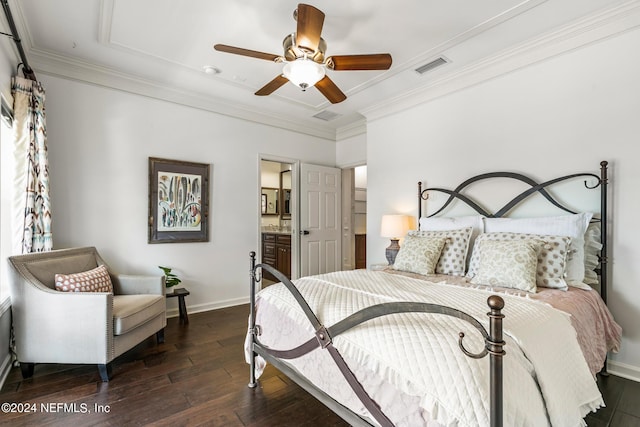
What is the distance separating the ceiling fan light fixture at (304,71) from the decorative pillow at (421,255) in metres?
1.72

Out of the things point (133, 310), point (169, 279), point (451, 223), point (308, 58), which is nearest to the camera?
point (308, 58)

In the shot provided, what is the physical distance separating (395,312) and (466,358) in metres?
0.29

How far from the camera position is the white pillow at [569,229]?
2.30 m

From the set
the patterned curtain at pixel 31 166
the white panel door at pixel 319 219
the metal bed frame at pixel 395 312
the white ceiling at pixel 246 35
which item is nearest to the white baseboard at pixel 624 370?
the metal bed frame at pixel 395 312

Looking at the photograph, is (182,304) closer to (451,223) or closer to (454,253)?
(454,253)

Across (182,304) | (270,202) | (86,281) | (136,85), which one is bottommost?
(182,304)

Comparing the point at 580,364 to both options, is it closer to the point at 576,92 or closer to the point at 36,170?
the point at 576,92

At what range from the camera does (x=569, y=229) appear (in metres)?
2.40

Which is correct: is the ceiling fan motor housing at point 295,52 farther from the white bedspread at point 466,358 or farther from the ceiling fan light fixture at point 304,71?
the white bedspread at point 466,358

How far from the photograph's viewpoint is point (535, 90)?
112 inches

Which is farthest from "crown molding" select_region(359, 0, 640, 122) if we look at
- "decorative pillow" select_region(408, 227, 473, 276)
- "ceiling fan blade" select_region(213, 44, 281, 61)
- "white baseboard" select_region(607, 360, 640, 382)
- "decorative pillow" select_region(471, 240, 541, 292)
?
"white baseboard" select_region(607, 360, 640, 382)

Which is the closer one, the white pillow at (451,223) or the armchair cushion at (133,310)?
the armchair cushion at (133,310)

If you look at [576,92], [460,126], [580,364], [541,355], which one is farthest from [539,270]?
[460,126]

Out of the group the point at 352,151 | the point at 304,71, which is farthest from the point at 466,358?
the point at 352,151
